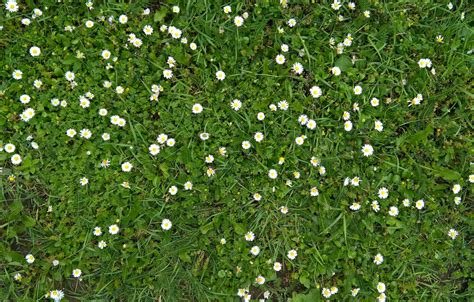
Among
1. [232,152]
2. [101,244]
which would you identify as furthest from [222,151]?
[101,244]

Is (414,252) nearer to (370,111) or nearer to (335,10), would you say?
(370,111)

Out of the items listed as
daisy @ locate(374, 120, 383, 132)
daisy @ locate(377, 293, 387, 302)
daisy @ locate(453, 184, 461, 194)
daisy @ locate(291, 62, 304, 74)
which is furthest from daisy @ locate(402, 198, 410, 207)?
daisy @ locate(291, 62, 304, 74)

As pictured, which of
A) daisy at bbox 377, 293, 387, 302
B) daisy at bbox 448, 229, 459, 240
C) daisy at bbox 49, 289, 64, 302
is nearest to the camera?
daisy at bbox 49, 289, 64, 302

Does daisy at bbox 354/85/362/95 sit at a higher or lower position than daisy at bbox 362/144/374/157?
higher

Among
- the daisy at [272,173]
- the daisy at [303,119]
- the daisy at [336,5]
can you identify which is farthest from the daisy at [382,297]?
the daisy at [336,5]

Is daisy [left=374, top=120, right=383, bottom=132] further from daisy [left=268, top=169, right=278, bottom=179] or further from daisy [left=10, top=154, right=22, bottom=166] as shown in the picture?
daisy [left=10, top=154, right=22, bottom=166]

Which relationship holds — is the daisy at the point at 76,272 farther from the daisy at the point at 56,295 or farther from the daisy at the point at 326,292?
the daisy at the point at 326,292

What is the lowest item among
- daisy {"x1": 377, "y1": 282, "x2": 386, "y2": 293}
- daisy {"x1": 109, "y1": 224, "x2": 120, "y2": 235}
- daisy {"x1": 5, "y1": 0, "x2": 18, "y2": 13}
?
daisy {"x1": 377, "y1": 282, "x2": 386, "y2": 293}

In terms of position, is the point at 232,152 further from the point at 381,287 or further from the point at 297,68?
the point at 381,287
